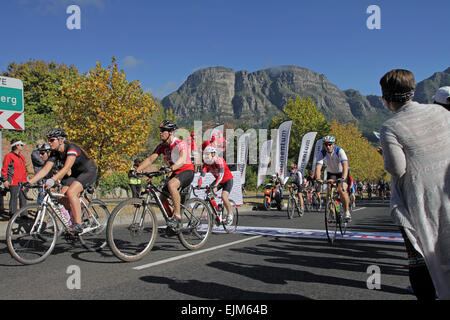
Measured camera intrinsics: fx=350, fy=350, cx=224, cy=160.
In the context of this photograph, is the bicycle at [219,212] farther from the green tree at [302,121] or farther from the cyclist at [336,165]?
the green tree at [302,121]

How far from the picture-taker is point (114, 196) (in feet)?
96.1

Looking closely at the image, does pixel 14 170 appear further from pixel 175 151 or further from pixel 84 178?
pixel 175 151

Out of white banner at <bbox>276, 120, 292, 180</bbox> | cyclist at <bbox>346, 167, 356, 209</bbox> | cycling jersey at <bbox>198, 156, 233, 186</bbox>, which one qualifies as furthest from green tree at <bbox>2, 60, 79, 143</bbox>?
cycling jersey at <bbox>198, 156, 233, 186</bbox>

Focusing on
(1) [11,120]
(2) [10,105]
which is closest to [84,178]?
(1) [11,120]

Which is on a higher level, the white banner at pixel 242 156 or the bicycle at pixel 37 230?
the white banner at pixel 242 156

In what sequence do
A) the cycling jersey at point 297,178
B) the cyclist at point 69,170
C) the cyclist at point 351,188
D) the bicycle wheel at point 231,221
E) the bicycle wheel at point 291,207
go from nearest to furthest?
the cyclist at point 69,170, the bicycle wheel at point 231,221, the cyclist at point 351,188, the bicycle wheel at point 291,207, the cycling jersey at point 297,178

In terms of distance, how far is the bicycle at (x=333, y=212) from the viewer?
724 centimetres

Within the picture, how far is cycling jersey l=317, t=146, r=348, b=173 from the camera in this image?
7.81 metres

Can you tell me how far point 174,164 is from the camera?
6.06m

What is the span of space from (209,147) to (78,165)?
2941mm

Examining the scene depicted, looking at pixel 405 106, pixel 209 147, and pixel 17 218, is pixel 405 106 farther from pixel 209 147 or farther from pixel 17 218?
pixel 209 147

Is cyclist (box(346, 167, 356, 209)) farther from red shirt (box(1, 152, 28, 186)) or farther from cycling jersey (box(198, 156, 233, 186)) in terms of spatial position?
red shirt (box(1, 152, 28, 186))

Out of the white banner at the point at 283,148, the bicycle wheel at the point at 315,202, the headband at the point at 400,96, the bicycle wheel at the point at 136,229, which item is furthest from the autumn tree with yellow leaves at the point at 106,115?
the headband at the point at 400,96

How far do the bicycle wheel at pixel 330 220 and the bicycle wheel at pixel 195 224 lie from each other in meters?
2.42
